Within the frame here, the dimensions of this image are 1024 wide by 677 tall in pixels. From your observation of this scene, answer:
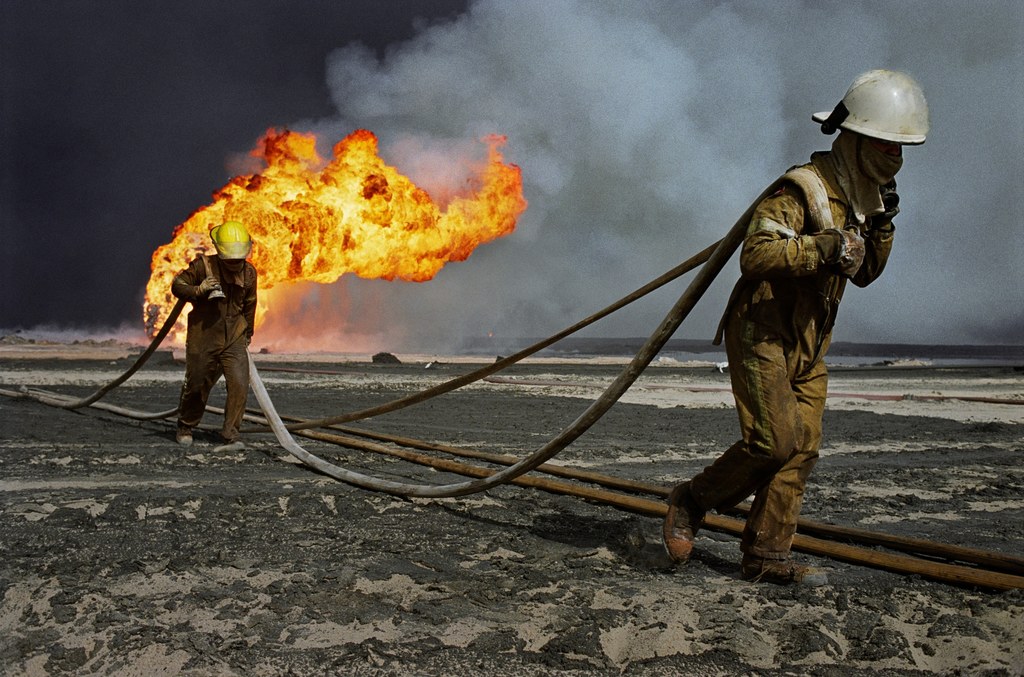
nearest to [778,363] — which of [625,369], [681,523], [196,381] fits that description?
[681,523]

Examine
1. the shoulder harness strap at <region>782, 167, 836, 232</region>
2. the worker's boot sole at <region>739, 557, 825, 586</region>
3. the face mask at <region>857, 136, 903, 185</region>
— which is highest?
the face mask at <region>857, 136, 903, 185</region>

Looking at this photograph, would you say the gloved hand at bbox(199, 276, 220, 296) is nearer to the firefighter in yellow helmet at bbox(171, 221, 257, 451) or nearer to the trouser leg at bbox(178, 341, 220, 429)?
the firefighter in yellow helmet at bbox(171, 221, 257, 451)

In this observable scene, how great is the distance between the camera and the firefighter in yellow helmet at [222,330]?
7.60 m

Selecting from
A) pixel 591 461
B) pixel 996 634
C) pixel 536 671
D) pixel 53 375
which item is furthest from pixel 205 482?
pixel 53 375

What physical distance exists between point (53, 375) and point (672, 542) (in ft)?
64.2

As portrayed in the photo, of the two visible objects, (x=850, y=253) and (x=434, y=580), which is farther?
(x=434, y=580)

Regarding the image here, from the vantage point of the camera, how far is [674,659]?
2865mm

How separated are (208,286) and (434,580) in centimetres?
489

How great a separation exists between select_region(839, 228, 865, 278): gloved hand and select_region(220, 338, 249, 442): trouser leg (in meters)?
6.28

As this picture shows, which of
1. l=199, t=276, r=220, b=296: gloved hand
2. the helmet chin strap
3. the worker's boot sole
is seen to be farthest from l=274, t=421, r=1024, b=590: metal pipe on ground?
l=199, t=276, r=220, b=296: gloved hand

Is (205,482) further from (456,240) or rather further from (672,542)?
(456,240)

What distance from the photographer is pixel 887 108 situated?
347cm

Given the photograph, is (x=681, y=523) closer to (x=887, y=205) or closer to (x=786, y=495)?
(x=786, y=495)

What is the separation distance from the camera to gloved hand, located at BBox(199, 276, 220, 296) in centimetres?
745
